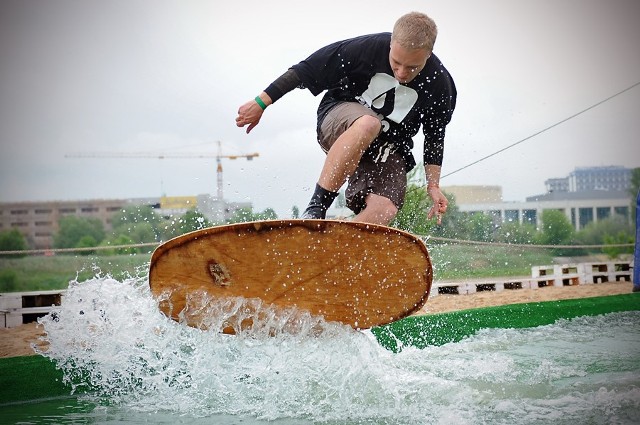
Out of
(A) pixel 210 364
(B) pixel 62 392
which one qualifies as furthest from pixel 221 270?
(B) pixel 62 392

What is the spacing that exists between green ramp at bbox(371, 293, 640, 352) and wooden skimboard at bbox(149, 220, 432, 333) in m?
0.90

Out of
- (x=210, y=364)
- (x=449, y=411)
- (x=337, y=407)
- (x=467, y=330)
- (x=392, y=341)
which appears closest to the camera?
(x=449, y=411)

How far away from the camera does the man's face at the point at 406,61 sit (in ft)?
7.72

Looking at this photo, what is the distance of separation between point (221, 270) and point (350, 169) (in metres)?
0.65

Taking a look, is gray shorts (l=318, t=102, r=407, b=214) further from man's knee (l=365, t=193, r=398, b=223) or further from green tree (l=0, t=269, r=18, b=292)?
green tree (l=0, t=269, r=18, b=292)

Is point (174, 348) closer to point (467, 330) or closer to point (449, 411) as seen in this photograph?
point (449, 411)

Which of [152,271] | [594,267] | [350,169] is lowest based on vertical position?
[594,267]

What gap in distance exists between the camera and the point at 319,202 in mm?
2410

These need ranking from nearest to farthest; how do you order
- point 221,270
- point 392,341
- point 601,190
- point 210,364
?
1. point 221,270
2. point 210,364
3. point 392,341
4. point 601,190


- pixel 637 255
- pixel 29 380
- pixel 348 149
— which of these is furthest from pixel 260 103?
pixel 637 255

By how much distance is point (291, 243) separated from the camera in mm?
2115

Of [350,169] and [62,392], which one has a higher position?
[350,169]

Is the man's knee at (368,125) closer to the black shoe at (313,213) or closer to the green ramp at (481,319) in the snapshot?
the black shoe at (313,213)

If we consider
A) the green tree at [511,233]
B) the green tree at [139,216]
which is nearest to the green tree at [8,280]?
the green tree at [139,216]
